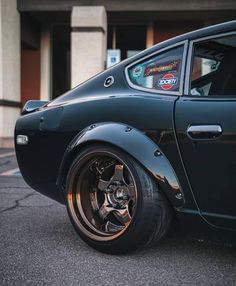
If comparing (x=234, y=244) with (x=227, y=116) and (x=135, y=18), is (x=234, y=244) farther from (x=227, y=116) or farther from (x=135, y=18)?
(x=135, y=18)

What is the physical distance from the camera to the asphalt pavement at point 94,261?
238 centimetres

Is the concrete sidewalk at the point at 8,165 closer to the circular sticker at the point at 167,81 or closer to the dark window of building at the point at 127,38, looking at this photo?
the circular sticker at the point at 167,81

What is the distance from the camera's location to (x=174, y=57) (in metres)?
2.69

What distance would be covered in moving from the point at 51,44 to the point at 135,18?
3248mm

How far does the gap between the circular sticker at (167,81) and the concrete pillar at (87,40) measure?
859 centimetres

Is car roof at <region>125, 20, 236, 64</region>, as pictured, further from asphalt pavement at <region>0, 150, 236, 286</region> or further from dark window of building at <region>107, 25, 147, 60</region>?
dark window of building at <region>107, 25, 147, 60</region>

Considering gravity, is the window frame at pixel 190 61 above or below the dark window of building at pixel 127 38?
above

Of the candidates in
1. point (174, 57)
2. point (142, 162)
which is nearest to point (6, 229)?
point (142, 162)

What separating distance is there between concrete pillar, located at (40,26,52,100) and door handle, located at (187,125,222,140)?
39.3 ft

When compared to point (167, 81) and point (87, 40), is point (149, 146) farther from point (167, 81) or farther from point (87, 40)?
point (87, 40)

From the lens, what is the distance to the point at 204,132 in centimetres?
238

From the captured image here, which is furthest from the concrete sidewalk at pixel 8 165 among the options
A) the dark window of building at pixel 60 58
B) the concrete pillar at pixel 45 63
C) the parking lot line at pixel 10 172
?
the dark window of building at pixel 60 58

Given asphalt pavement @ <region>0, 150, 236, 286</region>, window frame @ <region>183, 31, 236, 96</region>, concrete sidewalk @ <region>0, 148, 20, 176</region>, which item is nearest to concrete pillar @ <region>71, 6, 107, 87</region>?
concrete sidewalk @ <region>0, 148, 20, 176</region>

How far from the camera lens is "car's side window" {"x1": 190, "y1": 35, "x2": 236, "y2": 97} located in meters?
2.62
